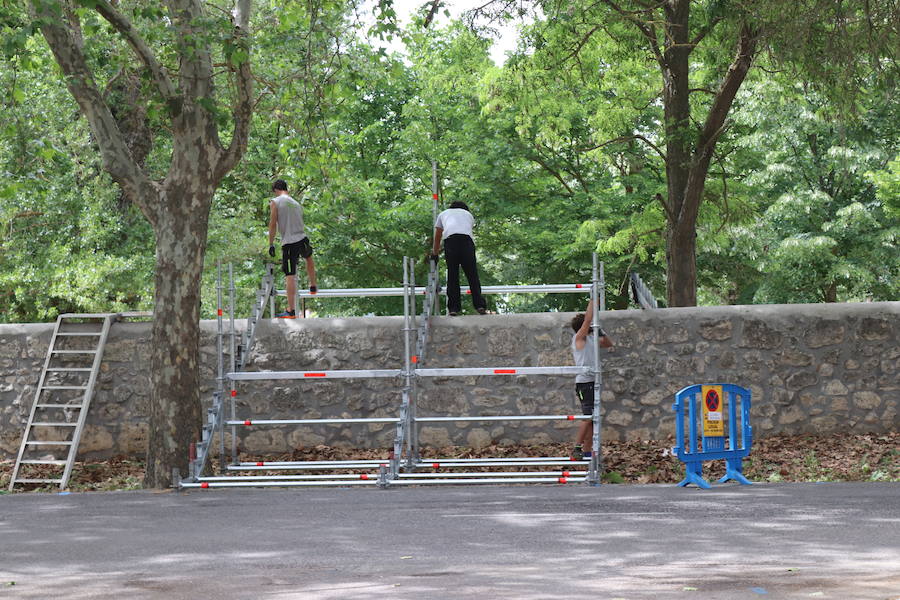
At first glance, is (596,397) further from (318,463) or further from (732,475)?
(318,463)

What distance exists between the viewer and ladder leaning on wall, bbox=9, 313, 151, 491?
41.9ft

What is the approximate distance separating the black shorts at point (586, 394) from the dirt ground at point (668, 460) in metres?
0.65

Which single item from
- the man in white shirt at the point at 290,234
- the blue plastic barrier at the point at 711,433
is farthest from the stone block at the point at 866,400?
the man in white shirt at the point at 290,234

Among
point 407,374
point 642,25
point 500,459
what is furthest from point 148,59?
point 642,25

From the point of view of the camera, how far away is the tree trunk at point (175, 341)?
1095 cm

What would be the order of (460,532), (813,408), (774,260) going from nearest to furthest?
1. (460,532)
2. (813,408)
3. (774,260)

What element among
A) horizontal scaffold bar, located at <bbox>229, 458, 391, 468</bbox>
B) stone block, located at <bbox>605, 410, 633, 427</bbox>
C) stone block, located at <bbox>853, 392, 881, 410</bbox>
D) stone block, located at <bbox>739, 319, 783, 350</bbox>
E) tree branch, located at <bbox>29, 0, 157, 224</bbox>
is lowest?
horizontal scaffold bar, located at <bbox>229, 458, 391, 468</bbox>

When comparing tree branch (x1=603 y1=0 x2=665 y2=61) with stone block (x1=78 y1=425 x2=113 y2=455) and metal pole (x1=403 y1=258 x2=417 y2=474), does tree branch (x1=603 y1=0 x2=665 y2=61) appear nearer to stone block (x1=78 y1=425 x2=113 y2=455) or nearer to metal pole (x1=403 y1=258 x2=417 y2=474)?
metal pole (x1=403 y1=258 x2=417 y2=474)

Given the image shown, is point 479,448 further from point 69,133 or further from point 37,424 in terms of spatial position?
point 69,133

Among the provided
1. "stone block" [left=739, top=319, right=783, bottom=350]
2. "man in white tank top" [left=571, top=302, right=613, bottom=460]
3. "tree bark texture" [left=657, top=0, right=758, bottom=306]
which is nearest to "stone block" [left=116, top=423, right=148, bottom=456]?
"man in white tank top" [left=571, top=302, right=613, bottom=460]

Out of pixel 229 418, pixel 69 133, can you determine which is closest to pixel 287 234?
pixel 229 418

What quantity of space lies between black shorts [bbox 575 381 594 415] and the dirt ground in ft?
2.14

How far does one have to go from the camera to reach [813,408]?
12.3 metres

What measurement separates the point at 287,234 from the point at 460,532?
6.02 meters
